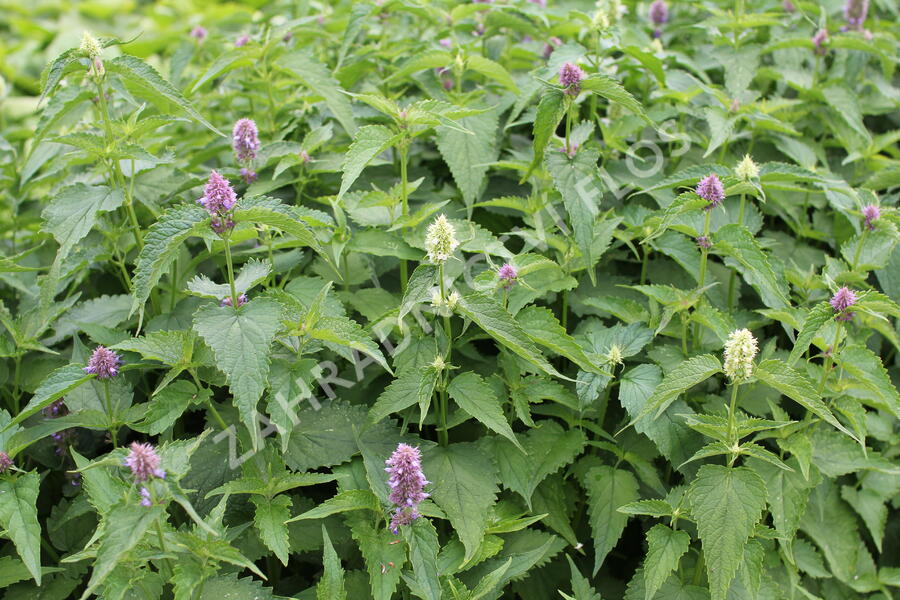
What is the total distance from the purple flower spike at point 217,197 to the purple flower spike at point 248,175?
0.85 meters

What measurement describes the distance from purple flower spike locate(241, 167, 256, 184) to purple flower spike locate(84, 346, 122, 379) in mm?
927

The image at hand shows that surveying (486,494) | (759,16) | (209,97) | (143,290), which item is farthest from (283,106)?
(759,16)

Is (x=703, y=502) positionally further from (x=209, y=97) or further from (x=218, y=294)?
(x=209, y=97)

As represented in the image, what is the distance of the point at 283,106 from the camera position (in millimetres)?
3566

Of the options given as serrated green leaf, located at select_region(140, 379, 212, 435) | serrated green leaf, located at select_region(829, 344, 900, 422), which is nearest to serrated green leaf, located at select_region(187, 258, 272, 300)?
serrated green leaf, located at select_region(140, 379, 212, 435)

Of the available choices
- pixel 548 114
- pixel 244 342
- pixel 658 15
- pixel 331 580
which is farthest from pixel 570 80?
pixel 658 15

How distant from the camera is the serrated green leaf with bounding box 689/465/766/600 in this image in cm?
223

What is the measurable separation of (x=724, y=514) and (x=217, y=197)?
1792 mm

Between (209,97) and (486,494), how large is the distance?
97.6 inches

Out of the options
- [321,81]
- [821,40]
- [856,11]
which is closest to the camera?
[321,81]

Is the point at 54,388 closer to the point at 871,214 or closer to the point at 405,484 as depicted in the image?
the point at 405,484

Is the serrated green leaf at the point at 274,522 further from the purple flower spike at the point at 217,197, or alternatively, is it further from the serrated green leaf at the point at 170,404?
the purple flower spike at the point at 217,197

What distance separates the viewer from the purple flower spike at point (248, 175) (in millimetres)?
3029

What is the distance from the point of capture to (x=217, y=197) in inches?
85.8
